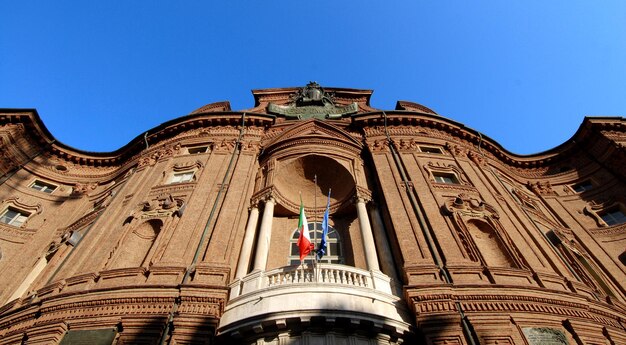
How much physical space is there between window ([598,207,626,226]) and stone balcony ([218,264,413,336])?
1582 centimetres

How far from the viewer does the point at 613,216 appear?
66.5 ft

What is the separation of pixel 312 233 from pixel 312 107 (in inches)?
432

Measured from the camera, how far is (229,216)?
14320 mm

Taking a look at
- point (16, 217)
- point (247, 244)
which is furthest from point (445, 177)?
point (16, 217)

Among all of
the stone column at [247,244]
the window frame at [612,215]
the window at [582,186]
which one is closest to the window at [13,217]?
the stone column at [247,244]

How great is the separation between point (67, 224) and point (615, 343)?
77.0 ft

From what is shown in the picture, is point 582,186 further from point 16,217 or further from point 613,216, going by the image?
point 16,217

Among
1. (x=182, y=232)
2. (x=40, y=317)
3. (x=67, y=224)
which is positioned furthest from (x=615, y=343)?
(x=67, y=224)

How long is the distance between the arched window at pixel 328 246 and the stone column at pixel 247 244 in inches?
73.4

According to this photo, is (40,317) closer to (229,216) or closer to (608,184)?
(229,216)

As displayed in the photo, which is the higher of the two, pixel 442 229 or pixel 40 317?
pixel 442 229

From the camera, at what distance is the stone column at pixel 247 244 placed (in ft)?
41.7

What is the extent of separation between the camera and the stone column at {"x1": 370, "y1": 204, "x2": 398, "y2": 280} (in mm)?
12811

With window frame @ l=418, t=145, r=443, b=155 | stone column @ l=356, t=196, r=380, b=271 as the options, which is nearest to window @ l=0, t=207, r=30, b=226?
stone column @ l=356, t=196, r=380, b=271
